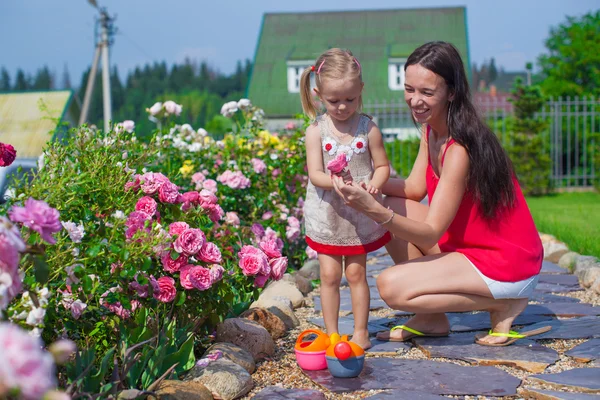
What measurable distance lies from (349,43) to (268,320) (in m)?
22.7

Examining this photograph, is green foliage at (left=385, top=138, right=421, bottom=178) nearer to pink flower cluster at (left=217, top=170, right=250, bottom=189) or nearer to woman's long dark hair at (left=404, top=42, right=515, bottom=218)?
pink flower cluster at (left=217, top=170, right=250, bottom=189)

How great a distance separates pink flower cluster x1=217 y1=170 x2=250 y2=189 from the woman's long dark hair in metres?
1.89

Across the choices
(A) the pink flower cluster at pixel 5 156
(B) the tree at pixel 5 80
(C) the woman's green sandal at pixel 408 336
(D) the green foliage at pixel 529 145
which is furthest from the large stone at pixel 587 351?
(B) the tree at pixel 5 80

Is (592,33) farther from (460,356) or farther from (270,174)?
(460,356)

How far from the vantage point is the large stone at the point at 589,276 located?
13.9ft

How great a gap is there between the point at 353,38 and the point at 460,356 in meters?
23.4

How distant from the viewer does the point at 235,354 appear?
273cm

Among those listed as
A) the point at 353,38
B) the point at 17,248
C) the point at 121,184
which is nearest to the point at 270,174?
the point at 121,184

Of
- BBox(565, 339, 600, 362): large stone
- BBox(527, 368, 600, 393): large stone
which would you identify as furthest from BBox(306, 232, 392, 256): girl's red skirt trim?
BBox(565, 339, 600, 362): large stone

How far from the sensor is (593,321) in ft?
11.2

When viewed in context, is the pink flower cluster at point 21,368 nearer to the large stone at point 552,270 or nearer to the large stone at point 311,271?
the large stone at point 311,271

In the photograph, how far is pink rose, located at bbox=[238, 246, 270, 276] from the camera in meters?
2.84

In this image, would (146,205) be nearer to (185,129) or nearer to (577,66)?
(185,129)

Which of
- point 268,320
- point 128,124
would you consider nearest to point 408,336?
point 268,320
